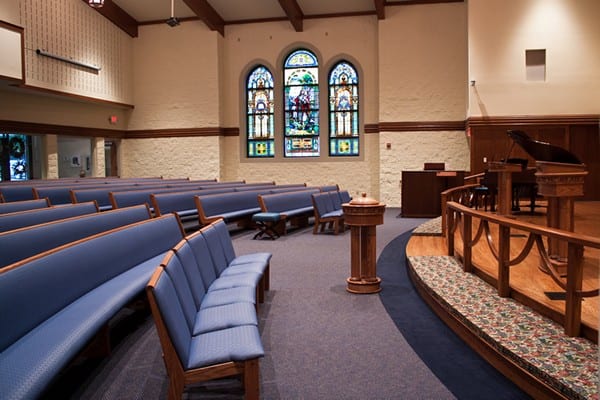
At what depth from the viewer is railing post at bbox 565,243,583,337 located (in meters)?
2.52

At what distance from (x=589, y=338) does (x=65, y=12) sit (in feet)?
40.9

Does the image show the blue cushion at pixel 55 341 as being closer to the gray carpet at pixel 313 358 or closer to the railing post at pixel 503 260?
the gray carpet at pixel 313 358

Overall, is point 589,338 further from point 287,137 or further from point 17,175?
point 17,175

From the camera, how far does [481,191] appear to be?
8117 mm

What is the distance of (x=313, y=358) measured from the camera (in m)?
2.85

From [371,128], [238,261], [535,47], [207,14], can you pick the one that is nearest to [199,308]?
[238,261]

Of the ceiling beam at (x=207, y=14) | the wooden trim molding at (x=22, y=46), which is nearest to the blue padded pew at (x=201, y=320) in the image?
the wooden trim molding at (x=22, y=46)

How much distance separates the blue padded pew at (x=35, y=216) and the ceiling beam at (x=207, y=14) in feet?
28.5

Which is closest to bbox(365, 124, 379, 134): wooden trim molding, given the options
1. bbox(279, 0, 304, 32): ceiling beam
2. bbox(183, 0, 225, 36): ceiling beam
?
bbox(279, 0, 304, 32): ceiling beam

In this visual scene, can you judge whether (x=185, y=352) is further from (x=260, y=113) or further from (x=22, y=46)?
(x=260, y=113)

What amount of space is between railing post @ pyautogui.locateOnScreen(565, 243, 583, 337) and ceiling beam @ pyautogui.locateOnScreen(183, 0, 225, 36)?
1132 centimetres

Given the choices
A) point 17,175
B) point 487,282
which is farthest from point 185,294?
point 17,175

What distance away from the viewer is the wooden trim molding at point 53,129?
1102 centimetres

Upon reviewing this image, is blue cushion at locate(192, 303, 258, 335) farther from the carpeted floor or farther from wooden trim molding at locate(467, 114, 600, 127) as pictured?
wooden trim molding at locate(467, 114, 600, 127)
